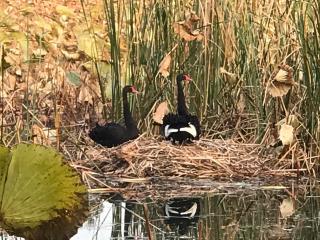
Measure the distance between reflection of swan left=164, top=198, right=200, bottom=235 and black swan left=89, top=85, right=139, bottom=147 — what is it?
Result: 1.54 meters

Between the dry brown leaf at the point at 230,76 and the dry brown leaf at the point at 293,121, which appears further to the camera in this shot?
the dry brown leaf at the point at 230,76

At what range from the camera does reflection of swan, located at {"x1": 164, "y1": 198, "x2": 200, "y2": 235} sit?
461 centimetres

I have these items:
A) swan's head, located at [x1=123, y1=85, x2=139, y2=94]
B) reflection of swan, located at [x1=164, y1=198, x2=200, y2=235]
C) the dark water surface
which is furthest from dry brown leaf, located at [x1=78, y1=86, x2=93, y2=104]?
reflection of swan, located at [x1=164, y1=198, x2=200, y2=235]

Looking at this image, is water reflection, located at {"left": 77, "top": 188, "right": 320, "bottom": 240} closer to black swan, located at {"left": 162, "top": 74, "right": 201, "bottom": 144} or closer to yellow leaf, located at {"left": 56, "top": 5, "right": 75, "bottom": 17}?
black swan, located at {"left": 162, "top": 74, "right": 201, "bottom": 144}

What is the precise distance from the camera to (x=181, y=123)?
21.8ft

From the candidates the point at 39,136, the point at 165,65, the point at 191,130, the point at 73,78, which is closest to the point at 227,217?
the point at 39,136

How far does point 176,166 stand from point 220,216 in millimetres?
1531

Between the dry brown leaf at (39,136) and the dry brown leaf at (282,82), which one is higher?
the dry brown leaf at (282,82)

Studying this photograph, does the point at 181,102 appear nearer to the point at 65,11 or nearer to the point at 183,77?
the point at 183,77

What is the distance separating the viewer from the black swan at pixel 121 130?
22.3 ft

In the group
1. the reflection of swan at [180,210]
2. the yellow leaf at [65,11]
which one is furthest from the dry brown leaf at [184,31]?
the yellow leaf at [65,11]

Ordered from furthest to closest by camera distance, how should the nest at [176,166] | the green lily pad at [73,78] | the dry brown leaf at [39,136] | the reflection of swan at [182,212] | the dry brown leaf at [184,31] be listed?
the green lily pad at [73,78] < the dry brown leaf at [184,31] < the nest at [176,166] < the dry brown leaf at [39,136] < the reflection of swan at [182,212]

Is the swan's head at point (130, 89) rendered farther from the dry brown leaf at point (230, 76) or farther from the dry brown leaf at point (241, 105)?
the dry brown leaf at point (241, 105)

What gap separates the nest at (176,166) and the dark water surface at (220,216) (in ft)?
1.25
